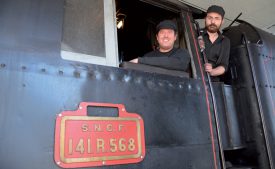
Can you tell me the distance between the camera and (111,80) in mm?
1377

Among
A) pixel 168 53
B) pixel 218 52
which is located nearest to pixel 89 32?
pixel 168 53

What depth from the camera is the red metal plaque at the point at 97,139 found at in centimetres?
112

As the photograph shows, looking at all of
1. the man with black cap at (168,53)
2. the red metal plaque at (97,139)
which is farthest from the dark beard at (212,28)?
the red metal plaque at (97,139)

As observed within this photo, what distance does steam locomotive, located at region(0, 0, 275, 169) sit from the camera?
1080 millimetres

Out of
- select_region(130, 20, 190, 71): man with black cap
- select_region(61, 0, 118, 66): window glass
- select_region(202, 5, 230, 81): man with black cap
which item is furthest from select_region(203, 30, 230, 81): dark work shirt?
select_region(61, 0, 118, 66): window glass

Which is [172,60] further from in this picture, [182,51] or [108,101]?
[108,101]

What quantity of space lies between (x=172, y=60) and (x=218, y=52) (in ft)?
2.10

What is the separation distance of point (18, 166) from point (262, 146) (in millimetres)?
1731

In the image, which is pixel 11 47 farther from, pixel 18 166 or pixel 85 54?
pixel 18 166

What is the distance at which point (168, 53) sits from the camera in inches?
77.9

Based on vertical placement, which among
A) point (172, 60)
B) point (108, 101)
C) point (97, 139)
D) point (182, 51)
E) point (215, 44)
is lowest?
point (97, 139)

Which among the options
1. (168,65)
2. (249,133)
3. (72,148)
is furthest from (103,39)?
(249,133)

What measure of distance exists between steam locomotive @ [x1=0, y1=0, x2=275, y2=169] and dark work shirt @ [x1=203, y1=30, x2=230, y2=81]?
12 cm

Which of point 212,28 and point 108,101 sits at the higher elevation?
point 212,28
